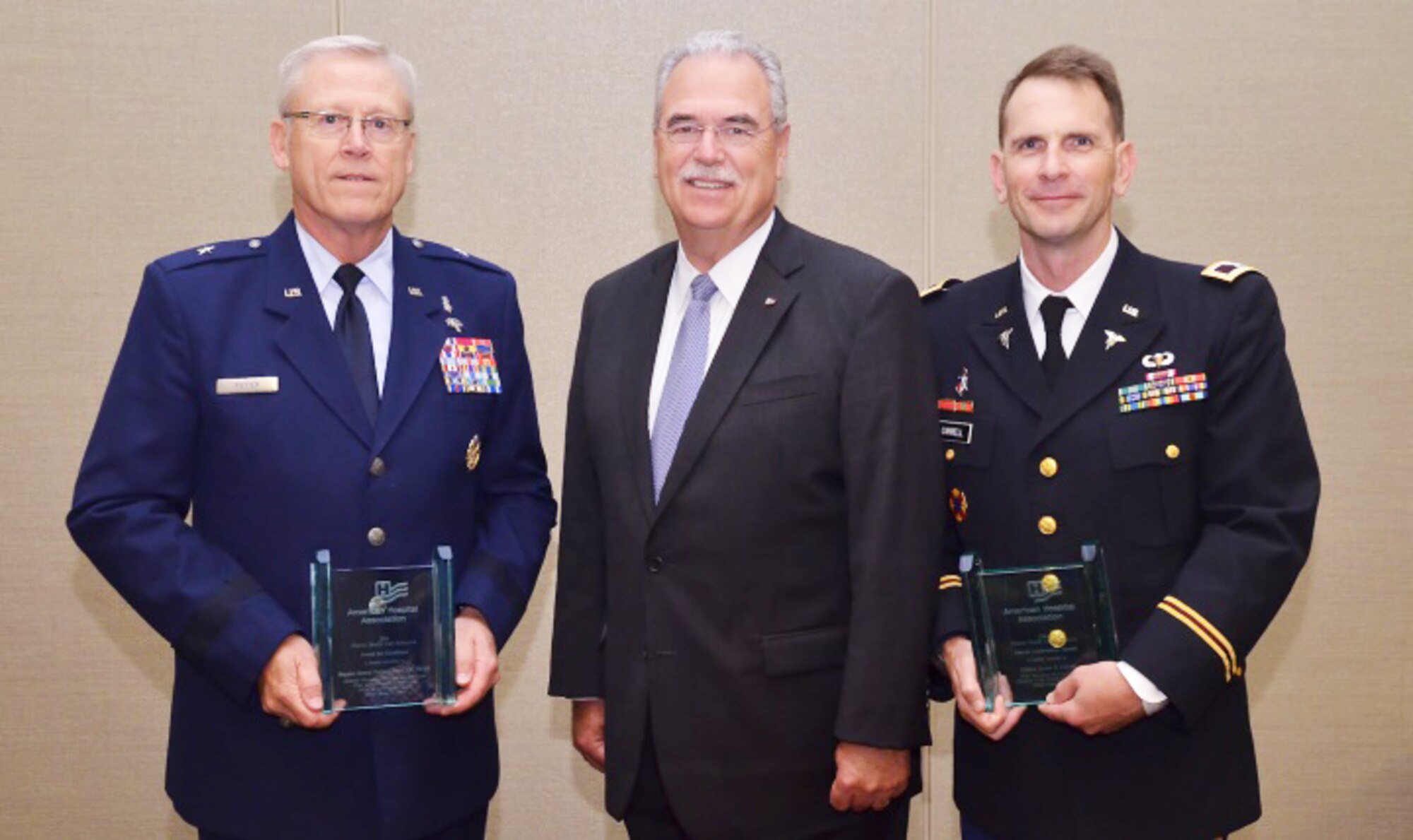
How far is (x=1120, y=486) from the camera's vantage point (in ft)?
6.91

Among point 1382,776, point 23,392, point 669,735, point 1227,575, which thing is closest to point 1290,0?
point 1382,776

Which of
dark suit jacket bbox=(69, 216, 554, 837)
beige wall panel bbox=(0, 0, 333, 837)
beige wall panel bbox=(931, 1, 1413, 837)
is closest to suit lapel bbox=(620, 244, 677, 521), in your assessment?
dark suit jacket bbox=(69, 216, 554, 837)

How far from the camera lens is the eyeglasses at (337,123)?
2.26m

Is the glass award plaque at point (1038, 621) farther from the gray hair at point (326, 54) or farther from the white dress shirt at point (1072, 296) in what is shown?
the gray hair at point (326, 54)

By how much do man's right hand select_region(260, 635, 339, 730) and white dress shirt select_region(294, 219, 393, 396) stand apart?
483 mm

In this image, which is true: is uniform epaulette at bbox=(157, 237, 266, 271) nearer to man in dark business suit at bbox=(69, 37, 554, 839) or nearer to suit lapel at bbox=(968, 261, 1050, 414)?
man in dark business suit at bbox=(69, 37, 554, 839)

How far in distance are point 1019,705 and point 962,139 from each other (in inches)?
93.1

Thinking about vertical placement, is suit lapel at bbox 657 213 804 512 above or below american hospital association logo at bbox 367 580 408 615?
above

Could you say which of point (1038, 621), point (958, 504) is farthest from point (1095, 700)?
point (958, 504)

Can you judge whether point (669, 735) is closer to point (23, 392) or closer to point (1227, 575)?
point (1227, 575)

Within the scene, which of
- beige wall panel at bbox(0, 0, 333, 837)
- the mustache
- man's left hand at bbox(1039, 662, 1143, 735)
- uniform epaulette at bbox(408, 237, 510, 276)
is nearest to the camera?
man's left hand at bbox(1039, 662, 1143, 735)

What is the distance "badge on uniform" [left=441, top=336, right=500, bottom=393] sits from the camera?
230cm

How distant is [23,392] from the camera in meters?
3.93

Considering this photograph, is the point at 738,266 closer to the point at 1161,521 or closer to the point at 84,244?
the point at 1161,521
